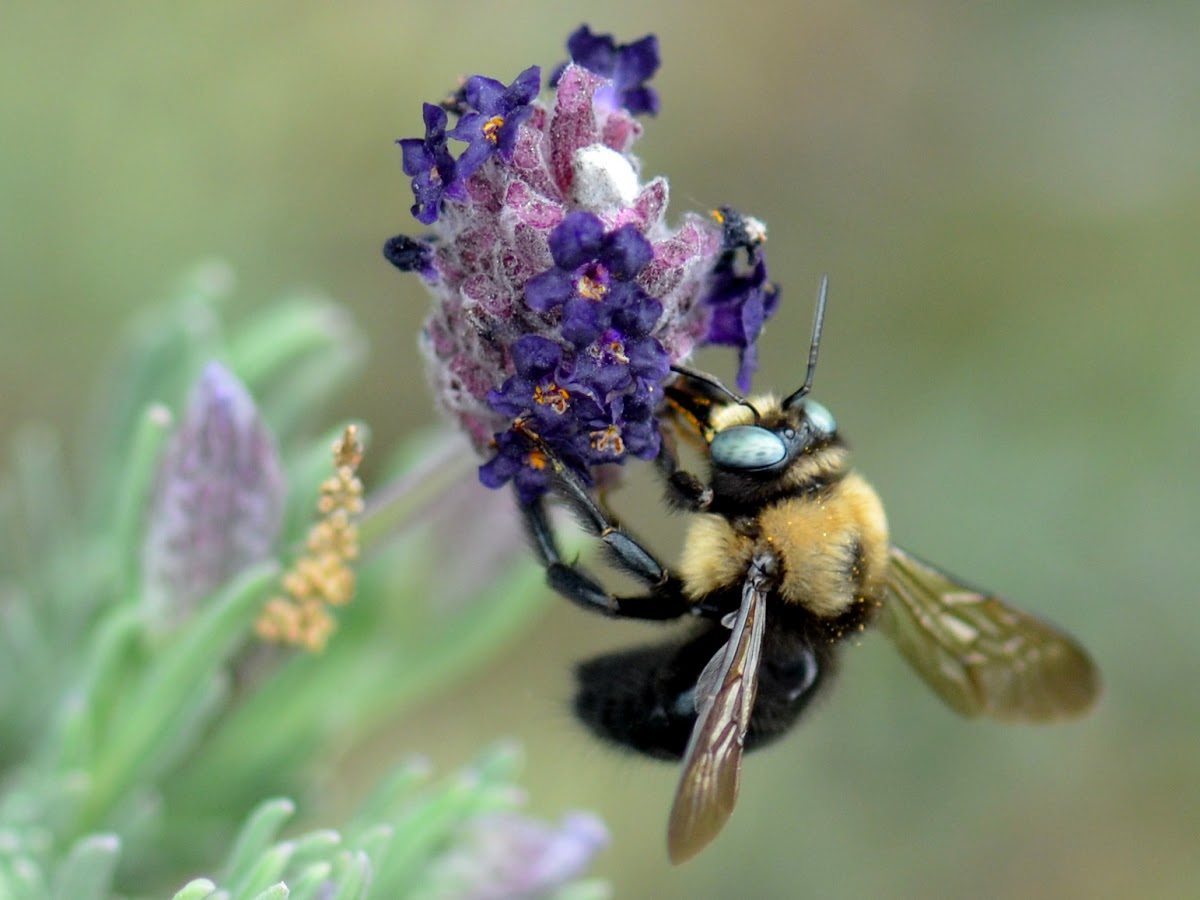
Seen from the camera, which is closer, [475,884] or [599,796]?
[475,884]

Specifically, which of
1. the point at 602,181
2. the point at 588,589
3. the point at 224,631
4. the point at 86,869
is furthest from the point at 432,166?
the point at 86,869

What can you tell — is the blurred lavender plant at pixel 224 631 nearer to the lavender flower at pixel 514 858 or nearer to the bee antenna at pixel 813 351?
the lavender flower at pixel 514 858

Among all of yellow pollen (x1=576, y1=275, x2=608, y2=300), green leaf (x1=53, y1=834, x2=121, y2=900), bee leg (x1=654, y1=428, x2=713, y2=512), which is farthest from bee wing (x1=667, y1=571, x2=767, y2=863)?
green leaf (x1=53, y1=834, x2=121, y2=900)

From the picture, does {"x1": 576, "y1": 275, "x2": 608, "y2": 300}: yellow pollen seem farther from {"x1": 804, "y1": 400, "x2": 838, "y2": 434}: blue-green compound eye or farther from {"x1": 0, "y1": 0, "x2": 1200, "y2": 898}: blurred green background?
{"x1": 0, "y1": 0, "x2": 1200, "y2": 898}: blurred green background

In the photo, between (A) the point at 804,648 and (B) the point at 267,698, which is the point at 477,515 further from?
(A) the point at 804,648

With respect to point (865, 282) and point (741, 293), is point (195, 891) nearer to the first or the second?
point (741, 293)

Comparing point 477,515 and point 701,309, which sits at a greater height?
point 477,515

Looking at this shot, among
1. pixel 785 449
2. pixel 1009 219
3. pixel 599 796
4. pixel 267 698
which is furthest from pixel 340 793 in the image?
pixel 1009 219
